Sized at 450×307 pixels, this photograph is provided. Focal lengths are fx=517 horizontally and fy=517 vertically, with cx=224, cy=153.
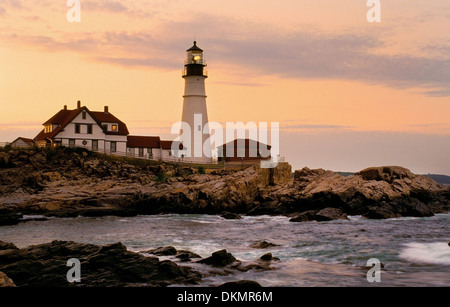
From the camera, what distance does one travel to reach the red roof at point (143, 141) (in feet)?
177

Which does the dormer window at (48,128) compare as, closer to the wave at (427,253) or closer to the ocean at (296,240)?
the ocean at (296,240)

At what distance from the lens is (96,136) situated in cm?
4959

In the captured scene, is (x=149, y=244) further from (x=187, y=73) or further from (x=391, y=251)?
(x=187, y=73)

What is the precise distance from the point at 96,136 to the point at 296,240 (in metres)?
31.6

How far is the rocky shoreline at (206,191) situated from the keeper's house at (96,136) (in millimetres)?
4129

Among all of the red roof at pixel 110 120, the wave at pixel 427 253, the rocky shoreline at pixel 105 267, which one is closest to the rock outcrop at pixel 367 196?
the wave at pixel 427 253

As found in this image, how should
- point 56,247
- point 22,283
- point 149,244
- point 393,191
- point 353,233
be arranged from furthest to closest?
point 393,191 < point 353,233 < point 149,244 < point 56,247 < point 22,283

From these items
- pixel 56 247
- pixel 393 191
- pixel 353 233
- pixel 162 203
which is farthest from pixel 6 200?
pixel 393 191

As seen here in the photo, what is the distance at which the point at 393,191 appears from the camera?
3472 cm

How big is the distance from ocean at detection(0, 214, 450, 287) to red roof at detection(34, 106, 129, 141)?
18185 mm

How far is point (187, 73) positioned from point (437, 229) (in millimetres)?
31186

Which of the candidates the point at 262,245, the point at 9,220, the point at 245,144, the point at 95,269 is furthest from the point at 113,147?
the point at 95,269

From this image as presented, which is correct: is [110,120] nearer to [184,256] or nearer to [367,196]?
[367,196]

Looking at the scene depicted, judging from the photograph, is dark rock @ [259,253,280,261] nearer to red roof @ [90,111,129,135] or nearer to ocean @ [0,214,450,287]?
ocean @ [0,214,450,287]
